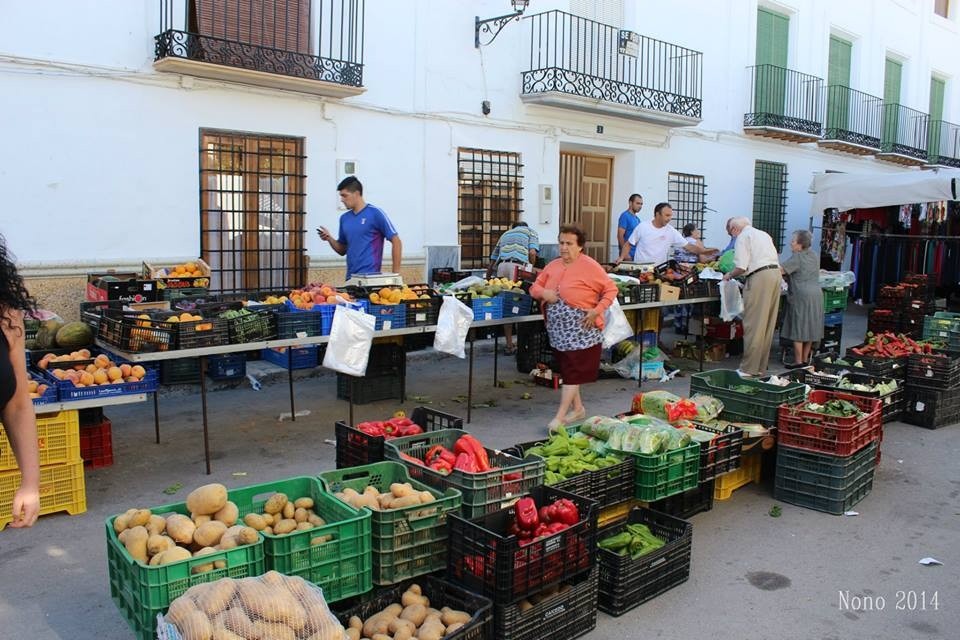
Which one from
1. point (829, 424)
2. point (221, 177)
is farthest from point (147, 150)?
point (829, 424)

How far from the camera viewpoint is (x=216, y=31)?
30.9 feet

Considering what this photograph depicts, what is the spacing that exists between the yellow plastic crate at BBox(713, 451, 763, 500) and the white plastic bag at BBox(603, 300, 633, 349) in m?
2.47

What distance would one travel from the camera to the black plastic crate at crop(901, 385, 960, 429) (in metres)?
8.27

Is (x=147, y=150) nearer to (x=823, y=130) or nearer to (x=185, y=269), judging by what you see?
(x=185, y=269)

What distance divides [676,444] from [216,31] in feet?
24.0

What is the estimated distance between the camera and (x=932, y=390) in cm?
826

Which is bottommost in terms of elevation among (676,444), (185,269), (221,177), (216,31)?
(676,444)

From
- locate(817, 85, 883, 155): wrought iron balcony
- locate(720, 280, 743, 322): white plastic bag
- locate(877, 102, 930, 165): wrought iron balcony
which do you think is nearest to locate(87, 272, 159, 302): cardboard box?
locate(720, 280, 743, 322): white plastic bag

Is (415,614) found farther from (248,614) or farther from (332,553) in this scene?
(248,614)

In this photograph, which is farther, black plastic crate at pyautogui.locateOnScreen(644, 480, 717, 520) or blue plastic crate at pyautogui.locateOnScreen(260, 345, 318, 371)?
blue plastic crate at pyautogui.locateOnScreen(260, 345, 318, 371)

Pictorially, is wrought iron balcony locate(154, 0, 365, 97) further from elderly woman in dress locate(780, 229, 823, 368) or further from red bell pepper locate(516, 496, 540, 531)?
red bell pepper locate(516, 496, 540, 531)

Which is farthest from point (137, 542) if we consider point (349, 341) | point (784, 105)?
point (784, 105)

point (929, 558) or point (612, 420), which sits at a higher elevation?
point (612, 420)

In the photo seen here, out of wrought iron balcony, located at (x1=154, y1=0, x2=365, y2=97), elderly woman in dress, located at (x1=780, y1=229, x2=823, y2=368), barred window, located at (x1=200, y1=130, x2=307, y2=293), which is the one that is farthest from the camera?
elderly woman in dress, located at (x1=780, y1=229, x2=823, y2=368)
